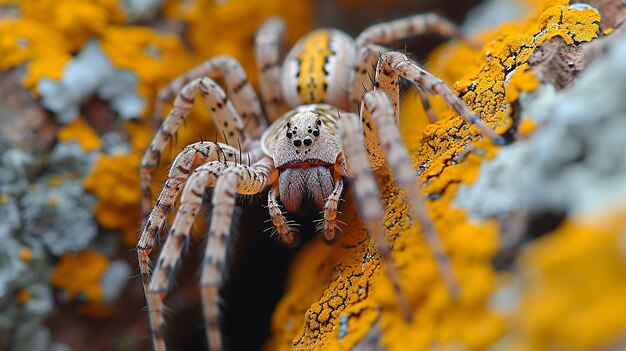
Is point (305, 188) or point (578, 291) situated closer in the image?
point (578, 291)

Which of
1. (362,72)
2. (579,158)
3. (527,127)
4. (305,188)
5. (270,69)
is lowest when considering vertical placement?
(579,158)

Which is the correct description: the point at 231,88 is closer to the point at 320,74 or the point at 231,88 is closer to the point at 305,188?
the point at 320,74

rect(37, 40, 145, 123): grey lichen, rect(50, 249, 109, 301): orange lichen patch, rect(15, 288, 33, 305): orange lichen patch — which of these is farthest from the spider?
rect(15, 288, 33, 305): orange lichen patch

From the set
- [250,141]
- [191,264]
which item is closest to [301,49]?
[250,141]

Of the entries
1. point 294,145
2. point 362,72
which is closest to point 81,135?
point 294,145

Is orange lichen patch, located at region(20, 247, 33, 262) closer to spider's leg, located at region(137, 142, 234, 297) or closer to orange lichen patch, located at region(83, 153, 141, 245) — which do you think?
orange lichen patch, located at region(83, 153, 141, 245)

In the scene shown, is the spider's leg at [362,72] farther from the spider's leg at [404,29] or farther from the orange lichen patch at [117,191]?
the orange lichen patch at [117,191]

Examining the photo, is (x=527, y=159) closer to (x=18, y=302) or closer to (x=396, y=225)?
(x=396, y=225)

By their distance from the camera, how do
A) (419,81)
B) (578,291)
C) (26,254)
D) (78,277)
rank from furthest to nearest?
(78,277)
(26,254)
(419,81)
(578,291)
